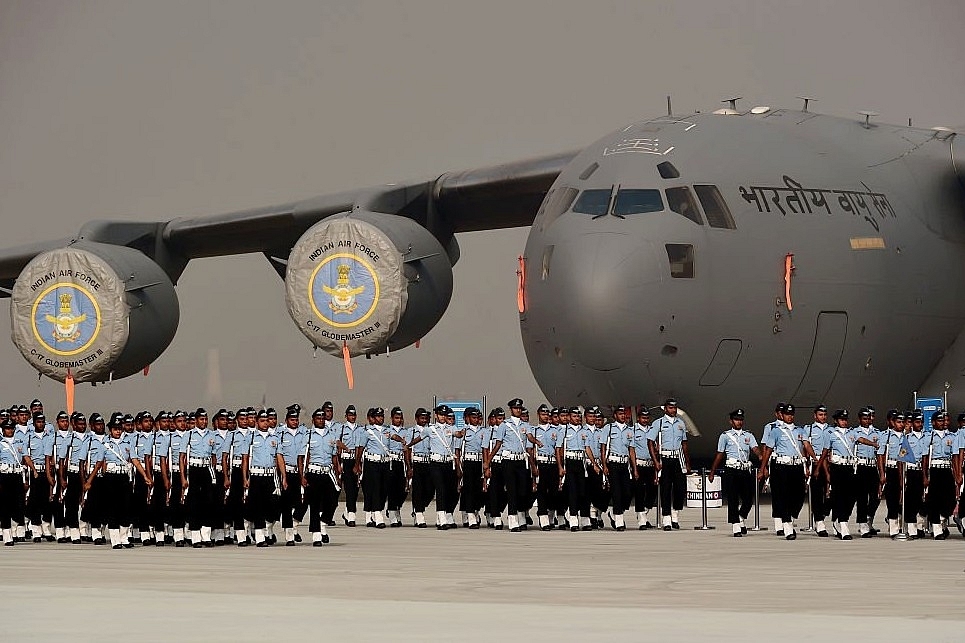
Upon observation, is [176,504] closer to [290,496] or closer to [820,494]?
[290,496]

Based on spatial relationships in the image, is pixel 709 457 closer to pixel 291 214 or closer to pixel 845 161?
pixel 845 161

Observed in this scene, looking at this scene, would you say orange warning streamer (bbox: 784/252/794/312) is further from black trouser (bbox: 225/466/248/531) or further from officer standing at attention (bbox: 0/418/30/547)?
officer standing at attention (bbox: 0/418/30/547)

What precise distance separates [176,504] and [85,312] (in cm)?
770

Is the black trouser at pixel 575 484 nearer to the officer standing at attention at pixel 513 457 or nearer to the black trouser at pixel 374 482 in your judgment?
the officer standing at attention at pixel 513 457

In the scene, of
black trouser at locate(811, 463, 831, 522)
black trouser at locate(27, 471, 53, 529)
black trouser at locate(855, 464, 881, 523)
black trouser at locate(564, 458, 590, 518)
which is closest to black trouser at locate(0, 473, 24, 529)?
black trouser at locate(27, 471, 53, 529)

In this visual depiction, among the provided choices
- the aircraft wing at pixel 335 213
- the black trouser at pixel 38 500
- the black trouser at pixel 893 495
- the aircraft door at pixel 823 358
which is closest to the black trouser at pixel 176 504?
the black trouser at pixel 38 500

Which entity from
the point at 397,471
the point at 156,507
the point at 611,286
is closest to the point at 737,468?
the point at 611,286

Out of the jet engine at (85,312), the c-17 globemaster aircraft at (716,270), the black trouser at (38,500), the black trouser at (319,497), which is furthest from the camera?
the jet engine at (85,312)

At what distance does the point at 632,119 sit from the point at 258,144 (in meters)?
6.79

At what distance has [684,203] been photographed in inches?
800

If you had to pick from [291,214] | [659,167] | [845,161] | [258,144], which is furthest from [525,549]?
[258,144]

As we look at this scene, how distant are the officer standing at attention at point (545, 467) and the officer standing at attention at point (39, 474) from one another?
15.7 feet

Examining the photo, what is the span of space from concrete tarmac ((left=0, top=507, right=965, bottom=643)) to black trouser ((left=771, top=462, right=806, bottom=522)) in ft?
0.97

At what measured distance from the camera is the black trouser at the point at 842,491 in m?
17.8
